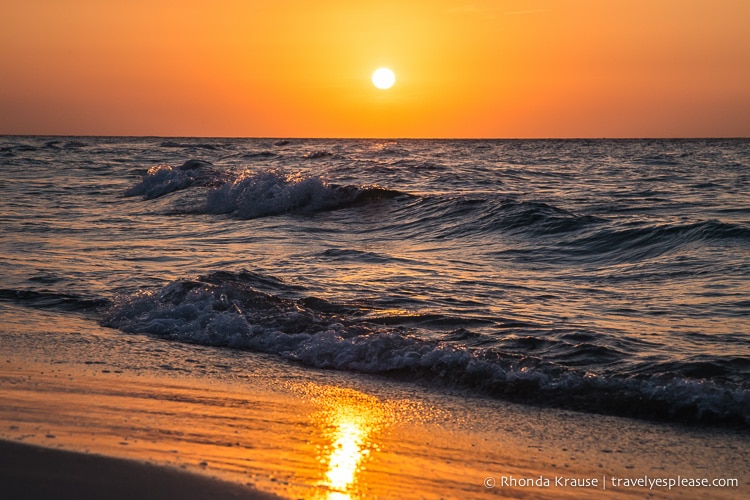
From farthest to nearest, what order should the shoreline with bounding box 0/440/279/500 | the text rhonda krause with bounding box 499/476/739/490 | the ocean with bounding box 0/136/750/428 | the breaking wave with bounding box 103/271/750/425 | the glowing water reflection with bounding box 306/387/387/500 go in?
the ocean with bounding box 0/136/750/428
the breaking wave with bounding box 103/271/750/425
the text rhonda krause with bounding box 499/476/739/490
the glowing water reflection with bounding box 306/387/387/500
the shoreline with bounding box 0/440/279/500

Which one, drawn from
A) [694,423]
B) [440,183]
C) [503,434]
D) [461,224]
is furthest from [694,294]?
[440,183]

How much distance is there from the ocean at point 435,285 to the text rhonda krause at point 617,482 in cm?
112

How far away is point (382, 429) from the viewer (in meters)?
4.34

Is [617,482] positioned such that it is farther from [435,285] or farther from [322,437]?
[435,285]

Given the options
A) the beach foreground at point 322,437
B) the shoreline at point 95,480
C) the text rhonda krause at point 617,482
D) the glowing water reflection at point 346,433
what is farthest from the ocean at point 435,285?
the shoreline at point 95,480

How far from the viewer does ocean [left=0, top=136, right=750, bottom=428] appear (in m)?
5.60

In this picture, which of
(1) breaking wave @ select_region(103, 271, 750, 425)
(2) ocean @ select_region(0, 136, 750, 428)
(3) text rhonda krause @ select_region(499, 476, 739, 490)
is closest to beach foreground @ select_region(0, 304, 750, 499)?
(3) text rhonda krause @ select_region(499, 476, 739, 490)

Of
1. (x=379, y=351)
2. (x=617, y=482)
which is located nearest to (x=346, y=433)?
(x=617, y=482)

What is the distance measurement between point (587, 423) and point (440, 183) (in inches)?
716

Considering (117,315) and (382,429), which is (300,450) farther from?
(117,315)

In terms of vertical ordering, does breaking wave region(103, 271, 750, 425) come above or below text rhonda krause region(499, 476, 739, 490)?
below

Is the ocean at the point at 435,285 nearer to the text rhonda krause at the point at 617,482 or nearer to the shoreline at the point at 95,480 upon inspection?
the text rhonda krause at the point at 617,482

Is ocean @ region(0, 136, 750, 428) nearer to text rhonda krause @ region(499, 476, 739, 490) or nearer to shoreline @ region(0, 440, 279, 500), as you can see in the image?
text rhonda krause @ region(499, 476, 739, 490)

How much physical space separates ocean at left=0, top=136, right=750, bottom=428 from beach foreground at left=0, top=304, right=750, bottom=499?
0.45 meters
